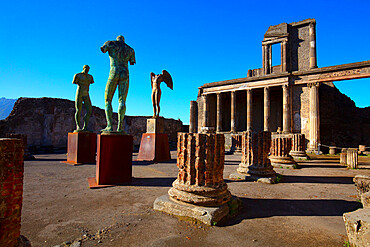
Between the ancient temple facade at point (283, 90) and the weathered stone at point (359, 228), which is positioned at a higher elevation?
the ancient temple facade at point (283, 90)

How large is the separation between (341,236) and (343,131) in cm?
2301

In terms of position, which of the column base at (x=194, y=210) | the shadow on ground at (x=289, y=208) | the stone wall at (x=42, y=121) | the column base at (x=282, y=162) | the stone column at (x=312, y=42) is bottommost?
the shadow on ground at (x=289, y=208)

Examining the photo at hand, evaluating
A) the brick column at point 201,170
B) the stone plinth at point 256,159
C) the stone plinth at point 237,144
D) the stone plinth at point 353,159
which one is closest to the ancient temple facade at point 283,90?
the stone plinth at point 237,144

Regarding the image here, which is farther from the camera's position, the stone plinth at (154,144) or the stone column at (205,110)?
the stone column at (205,110)

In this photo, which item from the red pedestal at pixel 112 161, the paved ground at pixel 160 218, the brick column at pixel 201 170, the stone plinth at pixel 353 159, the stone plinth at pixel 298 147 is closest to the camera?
the paved ground at pixel 160 218

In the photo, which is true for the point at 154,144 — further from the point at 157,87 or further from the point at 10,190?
the point at 10,190

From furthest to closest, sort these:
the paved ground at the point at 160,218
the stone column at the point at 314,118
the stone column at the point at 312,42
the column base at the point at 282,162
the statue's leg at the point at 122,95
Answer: the stone column at the point at 312,42 < the stone column at the point at 314,118 < the column base at the point at 282,162 < the statue's leg at the point at 122,95 < the paved ground at the point at 160,218

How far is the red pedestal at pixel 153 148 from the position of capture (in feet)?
27.9

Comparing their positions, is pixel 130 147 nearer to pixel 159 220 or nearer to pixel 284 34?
pixel 159 220

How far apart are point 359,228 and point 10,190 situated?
3108mm

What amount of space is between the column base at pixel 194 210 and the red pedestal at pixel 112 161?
1.81 meters

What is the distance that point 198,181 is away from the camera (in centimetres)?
322

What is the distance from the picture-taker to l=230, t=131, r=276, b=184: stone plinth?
18.3 feet

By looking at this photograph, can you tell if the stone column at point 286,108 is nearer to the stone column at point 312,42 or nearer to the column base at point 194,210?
the stone column at point 312,42
